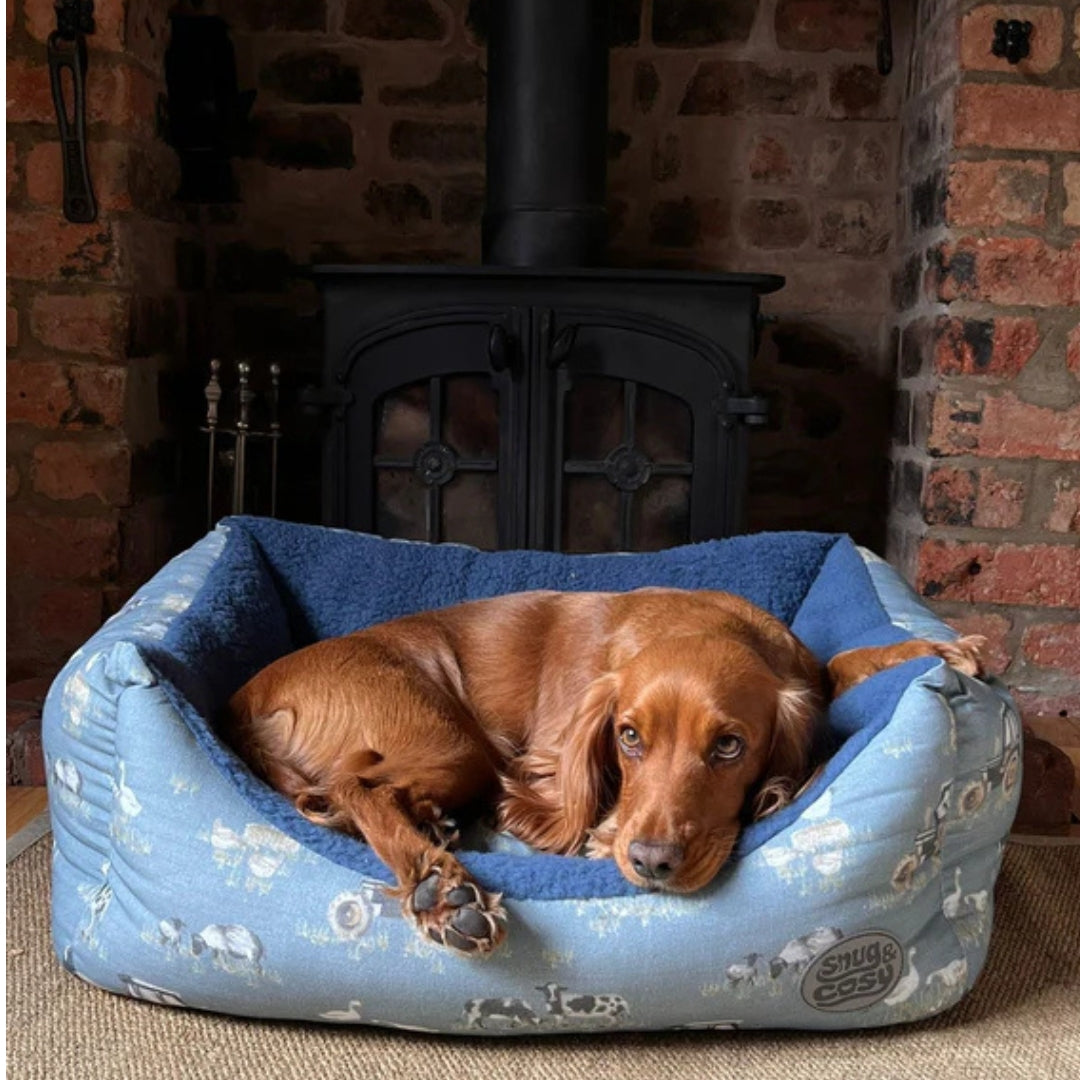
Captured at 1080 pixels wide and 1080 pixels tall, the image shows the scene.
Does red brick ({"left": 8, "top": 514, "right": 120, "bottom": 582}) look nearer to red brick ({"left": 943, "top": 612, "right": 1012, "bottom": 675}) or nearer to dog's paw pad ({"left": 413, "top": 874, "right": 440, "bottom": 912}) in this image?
dog's paw pad ({"left": 413, "top": 874, "right": 440, "bottom": 912})

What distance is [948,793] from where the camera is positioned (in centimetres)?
164

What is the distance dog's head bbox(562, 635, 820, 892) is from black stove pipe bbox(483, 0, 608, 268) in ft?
4.48

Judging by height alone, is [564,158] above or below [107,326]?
above

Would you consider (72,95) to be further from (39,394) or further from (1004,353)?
(1004,353)

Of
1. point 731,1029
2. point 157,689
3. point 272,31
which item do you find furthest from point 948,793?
point 272,31

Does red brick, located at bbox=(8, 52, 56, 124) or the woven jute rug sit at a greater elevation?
red brick, located at bbox=(8, 52, 56, 124)

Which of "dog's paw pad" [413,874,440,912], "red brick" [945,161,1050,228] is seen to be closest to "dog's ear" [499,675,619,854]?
"dog's paw pad" [413,874,440,912]

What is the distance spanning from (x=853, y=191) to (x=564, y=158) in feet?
2.49

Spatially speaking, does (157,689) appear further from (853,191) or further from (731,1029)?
(853,191)

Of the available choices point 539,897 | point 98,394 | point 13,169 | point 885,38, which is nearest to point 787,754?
point 539,897

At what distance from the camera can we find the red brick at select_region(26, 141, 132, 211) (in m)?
2.78

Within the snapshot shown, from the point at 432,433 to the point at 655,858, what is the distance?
1489mm

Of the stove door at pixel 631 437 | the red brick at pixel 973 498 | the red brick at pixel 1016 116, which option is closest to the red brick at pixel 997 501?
the red brick at pixel 973 498

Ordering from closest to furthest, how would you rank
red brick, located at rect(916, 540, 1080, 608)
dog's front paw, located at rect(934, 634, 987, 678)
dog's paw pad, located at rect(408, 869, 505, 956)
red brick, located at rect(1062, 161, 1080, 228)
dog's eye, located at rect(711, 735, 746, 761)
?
dog's paw pad, located at rect(408, 869, 505, 956) → dog's eye, located at rect(711, 735, 746, 761) → dog's front paw, located at rect(934, 634, 987, 678) → red brick, located at rect(1062, 161, 1080, 228) → red brick, located at rect(916, 540, 1080, 608)
